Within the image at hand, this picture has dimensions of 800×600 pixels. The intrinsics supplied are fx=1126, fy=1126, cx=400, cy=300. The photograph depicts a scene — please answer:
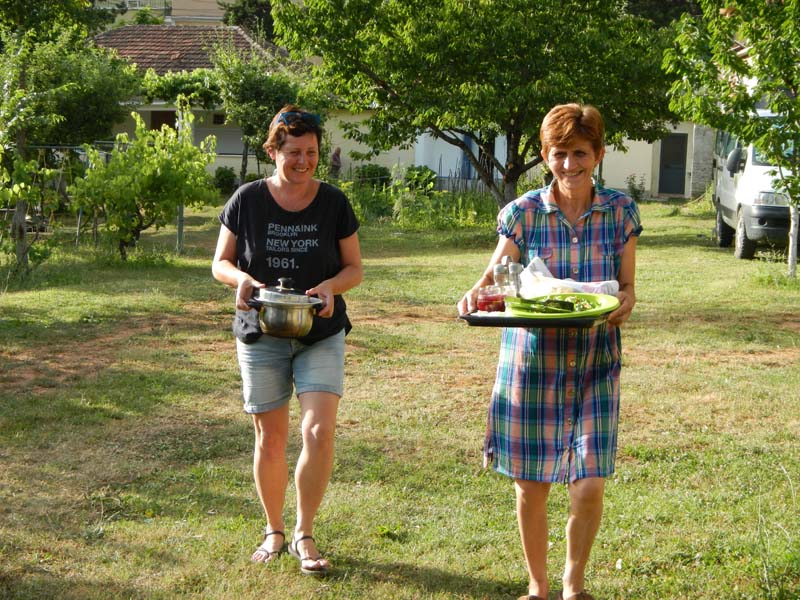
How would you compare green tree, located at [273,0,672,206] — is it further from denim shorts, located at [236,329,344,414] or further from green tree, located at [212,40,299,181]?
denim shorts, located at [236,329,344,414]

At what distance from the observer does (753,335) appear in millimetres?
10531

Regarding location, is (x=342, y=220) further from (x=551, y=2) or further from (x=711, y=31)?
(x=551, y=2)

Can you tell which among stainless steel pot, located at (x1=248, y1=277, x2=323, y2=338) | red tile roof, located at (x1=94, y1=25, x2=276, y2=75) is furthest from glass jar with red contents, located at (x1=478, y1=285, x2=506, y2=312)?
red tile roof, located at (x1=94, y1=25, x2=276, y2=75)

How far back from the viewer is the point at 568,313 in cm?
366

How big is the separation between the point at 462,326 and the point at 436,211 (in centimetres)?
1415

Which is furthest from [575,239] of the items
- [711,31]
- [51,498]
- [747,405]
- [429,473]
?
[711,31]

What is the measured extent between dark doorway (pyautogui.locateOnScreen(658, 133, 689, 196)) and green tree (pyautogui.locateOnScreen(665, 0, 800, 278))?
25.4m

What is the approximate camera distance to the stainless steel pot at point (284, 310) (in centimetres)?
418

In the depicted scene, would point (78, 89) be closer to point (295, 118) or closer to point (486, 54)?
point (486, 54)

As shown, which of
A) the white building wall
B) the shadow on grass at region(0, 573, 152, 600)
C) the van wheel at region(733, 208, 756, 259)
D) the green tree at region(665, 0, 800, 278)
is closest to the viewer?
the shadow on grass at region(0, 573, 152, 600)

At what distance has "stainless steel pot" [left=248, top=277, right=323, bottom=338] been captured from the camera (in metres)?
4.18

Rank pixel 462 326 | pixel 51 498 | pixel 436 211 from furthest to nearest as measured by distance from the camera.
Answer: pixel 436 211
pixel 462 326
pixel 51 498

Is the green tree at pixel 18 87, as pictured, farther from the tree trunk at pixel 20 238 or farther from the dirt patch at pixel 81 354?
the dirt patch at pixel 81 354

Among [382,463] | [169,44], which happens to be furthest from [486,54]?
[169,44]
